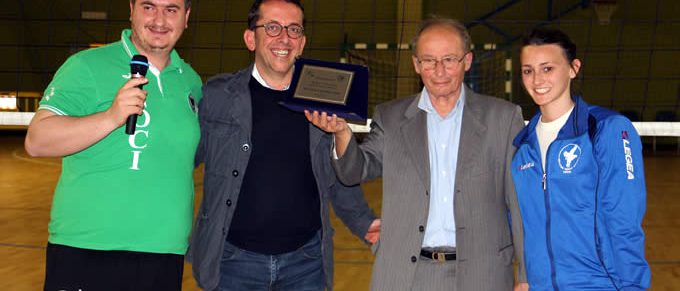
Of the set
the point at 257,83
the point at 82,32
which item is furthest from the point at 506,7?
the point at 257,83

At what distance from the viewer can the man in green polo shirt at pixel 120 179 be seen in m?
2.19

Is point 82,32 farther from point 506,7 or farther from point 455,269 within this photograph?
point 455,269

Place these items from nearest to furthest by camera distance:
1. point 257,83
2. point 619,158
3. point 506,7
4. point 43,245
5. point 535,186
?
point 619,158
point 535,186
point 257,83
point 43,245
point 506,7

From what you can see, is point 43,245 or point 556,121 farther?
point 43,245

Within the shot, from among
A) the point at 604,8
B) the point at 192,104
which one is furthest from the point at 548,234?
the point at 604,8

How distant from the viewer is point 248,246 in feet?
8.28

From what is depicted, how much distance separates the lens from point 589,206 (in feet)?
7.06

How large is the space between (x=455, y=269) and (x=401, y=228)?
0.74ft

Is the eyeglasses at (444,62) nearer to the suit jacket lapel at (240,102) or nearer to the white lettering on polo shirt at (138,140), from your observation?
the suit jacket lapel at (240,102)

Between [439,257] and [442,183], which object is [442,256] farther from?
[442,183]

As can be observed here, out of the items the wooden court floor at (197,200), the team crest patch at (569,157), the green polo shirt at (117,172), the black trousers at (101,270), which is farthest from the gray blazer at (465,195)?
the wooden court floor at (197,200)

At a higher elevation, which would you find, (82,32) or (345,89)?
(82,32)

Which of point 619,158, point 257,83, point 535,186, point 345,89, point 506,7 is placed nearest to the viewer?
point 619,158

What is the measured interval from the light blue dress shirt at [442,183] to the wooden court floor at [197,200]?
2896mm
